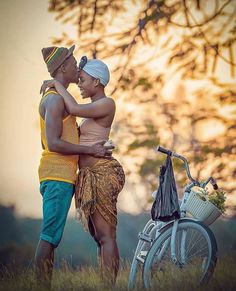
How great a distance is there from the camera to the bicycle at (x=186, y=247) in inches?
152

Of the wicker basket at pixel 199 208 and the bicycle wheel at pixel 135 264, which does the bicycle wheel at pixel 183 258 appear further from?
the bicycle wheel at pixel 135 264

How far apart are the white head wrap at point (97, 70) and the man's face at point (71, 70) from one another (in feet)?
0.19

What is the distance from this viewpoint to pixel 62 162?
3.99 meters

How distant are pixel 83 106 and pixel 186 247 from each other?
91 cm

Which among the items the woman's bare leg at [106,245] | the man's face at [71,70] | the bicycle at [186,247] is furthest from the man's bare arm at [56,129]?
the bicycle at [186,247]

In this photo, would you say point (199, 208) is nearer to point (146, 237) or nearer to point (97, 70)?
point (146, 237)

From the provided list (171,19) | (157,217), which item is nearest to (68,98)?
(157,217)

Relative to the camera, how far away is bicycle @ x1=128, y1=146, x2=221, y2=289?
3.87 metres

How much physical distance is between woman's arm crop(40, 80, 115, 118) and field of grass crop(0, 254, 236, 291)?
0.90 metres

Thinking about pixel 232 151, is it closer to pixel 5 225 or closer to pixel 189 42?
Result: pixel 189 42

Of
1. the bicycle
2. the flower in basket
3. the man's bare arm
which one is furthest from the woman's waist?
the flower in basket

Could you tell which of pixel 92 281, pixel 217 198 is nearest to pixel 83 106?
pixel 217 198

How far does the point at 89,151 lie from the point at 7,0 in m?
2.30

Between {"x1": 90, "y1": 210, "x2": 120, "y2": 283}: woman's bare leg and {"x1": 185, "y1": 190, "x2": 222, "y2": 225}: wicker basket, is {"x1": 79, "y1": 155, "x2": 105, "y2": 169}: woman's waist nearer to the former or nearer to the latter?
{"x1": 90, "y1": 210, "x2": 120, "y2": 283}: woman's bare leg
